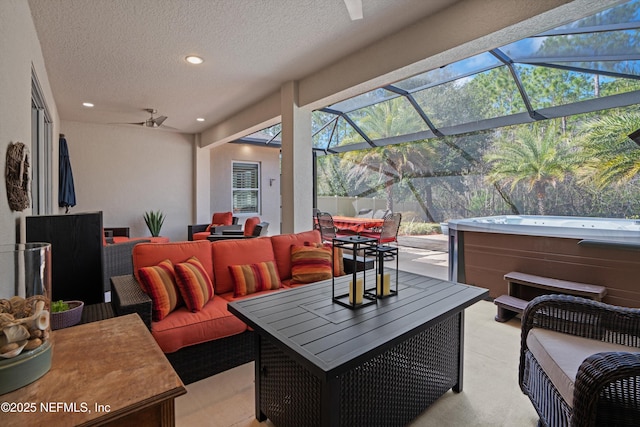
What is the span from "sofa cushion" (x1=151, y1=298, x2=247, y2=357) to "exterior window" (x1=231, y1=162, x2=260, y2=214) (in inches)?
237

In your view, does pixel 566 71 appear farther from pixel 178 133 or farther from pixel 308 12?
pixel 178 133

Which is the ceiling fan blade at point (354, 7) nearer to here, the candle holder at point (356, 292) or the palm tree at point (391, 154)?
the candle holder at point (356, 292)

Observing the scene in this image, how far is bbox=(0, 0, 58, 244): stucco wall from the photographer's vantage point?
1.83 metres

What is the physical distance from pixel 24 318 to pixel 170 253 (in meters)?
1.61

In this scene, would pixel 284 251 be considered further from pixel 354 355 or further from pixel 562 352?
pixel 562 352

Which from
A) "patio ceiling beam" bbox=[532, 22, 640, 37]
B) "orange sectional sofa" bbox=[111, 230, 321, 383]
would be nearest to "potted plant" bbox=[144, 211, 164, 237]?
"orange sectional sofa" bbox=[111, 230, 321, 383]

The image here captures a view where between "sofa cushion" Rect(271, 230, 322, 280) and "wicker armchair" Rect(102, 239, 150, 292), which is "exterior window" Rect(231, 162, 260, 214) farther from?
"sofa cushion" Rect(271, 230, 322, 280)

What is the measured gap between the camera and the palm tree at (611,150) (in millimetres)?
4129

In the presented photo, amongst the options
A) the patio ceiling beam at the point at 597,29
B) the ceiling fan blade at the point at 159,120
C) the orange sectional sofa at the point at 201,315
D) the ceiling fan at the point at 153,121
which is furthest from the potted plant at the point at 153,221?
the patio ceiling beam at the point at 597,29

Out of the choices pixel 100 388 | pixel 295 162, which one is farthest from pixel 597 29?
pixel 100 388

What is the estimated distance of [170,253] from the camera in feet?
8.14

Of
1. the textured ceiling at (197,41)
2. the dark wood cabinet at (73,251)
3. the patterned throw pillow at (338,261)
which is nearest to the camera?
the dark wood cabinet at (73,251)

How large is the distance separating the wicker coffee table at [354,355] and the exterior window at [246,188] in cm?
639

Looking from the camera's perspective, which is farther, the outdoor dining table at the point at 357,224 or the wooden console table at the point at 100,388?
the outdoor dining table at the point at 357,224
